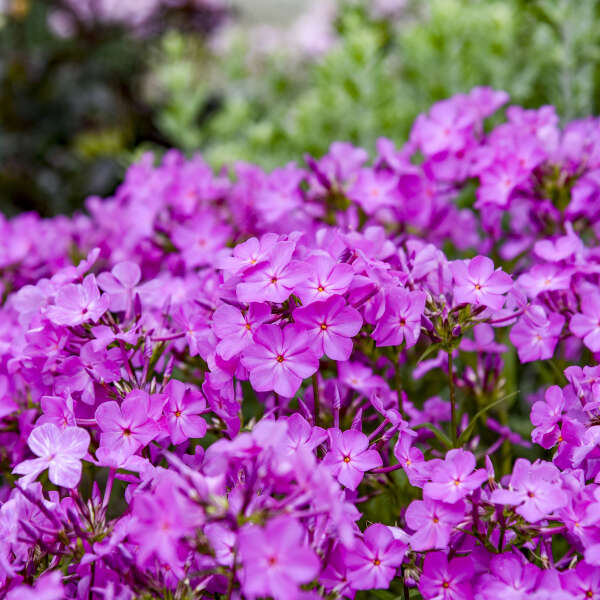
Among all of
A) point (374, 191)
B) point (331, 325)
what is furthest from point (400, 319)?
point (374, 191)

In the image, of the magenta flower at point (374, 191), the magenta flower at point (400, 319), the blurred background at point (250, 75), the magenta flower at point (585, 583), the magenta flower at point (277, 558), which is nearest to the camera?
the magenta flower at point (277, 558)

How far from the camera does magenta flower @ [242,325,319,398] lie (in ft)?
2.35

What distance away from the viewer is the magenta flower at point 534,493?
647 millimetres

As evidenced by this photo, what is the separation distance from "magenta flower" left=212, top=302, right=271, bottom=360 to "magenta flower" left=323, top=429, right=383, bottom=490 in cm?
12

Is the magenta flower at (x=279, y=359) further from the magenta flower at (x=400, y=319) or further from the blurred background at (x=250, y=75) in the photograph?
the blurred background at (x=250, y=75)

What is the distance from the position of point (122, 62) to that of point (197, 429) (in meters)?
3.25

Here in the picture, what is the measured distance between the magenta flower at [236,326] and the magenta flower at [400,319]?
0.40 ft

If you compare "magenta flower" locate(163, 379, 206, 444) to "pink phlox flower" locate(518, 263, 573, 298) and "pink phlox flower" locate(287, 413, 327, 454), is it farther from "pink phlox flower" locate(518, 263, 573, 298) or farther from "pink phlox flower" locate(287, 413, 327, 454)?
"pink phlox flower" locate(518, 263, 573, 298)

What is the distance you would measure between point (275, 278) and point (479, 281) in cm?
23

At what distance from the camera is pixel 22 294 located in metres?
0.91

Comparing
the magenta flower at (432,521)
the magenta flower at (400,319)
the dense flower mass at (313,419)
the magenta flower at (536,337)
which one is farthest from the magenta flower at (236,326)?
the magenta flower at (536,337)

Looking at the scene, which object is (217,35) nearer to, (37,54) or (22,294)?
(37,54)

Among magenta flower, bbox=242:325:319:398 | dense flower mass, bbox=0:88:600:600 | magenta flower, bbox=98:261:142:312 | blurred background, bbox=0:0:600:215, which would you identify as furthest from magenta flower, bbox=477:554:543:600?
blurred background, bbox=0:0:600:215

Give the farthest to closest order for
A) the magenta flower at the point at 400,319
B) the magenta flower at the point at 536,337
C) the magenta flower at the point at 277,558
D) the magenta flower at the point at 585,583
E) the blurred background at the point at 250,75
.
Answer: the blurred background at the point at 250,75 < the magenta flower at the point at 536,337 < the magenta flower at the point at 400,319 < the magenta flower at the point at 585,583 < the magenta flower at the point at 277,558
